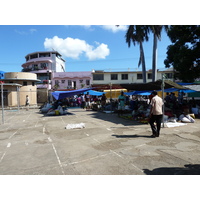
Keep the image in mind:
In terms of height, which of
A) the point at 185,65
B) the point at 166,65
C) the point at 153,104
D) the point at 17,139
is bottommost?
the point at 17,139

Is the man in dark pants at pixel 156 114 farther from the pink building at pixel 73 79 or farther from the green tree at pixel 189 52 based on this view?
the pink building at pixel 73 79

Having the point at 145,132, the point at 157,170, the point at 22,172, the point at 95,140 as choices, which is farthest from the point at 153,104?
the point at 22,172

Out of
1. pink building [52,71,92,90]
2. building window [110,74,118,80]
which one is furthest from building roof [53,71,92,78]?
building window [110,74,118,80]

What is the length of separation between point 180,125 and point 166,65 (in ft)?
47.8

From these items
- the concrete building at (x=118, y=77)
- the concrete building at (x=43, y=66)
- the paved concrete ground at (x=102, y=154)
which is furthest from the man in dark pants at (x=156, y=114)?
the concrete building at (x=43, y=66)

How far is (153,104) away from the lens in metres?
5.60

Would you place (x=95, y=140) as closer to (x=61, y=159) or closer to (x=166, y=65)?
(x=61, y=159)

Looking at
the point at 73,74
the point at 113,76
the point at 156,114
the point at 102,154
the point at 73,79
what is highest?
the point at 73,74

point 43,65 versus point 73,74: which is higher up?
point 43,65

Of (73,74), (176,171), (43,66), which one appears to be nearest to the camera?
(176,171)

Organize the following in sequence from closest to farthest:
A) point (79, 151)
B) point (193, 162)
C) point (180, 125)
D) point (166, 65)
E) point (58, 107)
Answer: point (193, 162), point (79, 151), point (180, 125), point (58, 107), point (166, 65)

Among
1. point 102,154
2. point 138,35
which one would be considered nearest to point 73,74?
→ point 138,35

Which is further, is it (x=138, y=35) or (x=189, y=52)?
(x=138, y=35)

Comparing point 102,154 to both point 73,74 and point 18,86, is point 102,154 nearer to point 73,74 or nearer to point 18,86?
point 18,86
